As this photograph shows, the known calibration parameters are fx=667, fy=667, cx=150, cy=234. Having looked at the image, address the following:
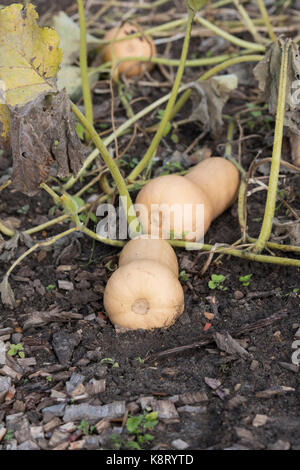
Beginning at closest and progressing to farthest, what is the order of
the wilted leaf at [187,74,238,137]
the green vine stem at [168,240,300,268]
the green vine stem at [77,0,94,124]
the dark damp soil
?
the dark damp soil
the green vine stem at [168,240,300,268]
the green vine stem at [77,0,94,124]
the wilted leaf at [187,74,238,137]

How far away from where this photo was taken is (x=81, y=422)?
2045 millimetres

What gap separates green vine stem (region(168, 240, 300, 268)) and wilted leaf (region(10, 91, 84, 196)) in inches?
25.4

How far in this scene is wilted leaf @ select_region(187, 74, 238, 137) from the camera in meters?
3.25

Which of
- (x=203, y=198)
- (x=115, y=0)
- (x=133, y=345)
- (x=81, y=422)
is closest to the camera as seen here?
(x=81, y=422)

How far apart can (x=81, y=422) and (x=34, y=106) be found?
3.33 feet

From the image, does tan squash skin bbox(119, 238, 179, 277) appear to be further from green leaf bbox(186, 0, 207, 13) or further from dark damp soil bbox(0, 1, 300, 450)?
green leaf bbox(186, 0, 207, 13)

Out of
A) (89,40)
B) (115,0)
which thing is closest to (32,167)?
(89,40)

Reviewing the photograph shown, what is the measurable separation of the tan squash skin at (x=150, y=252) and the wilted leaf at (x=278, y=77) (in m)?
0.74

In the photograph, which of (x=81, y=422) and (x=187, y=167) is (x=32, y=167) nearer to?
(x=81, y=422)

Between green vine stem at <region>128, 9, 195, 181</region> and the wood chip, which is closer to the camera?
the wood chip

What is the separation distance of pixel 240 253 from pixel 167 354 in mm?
558
